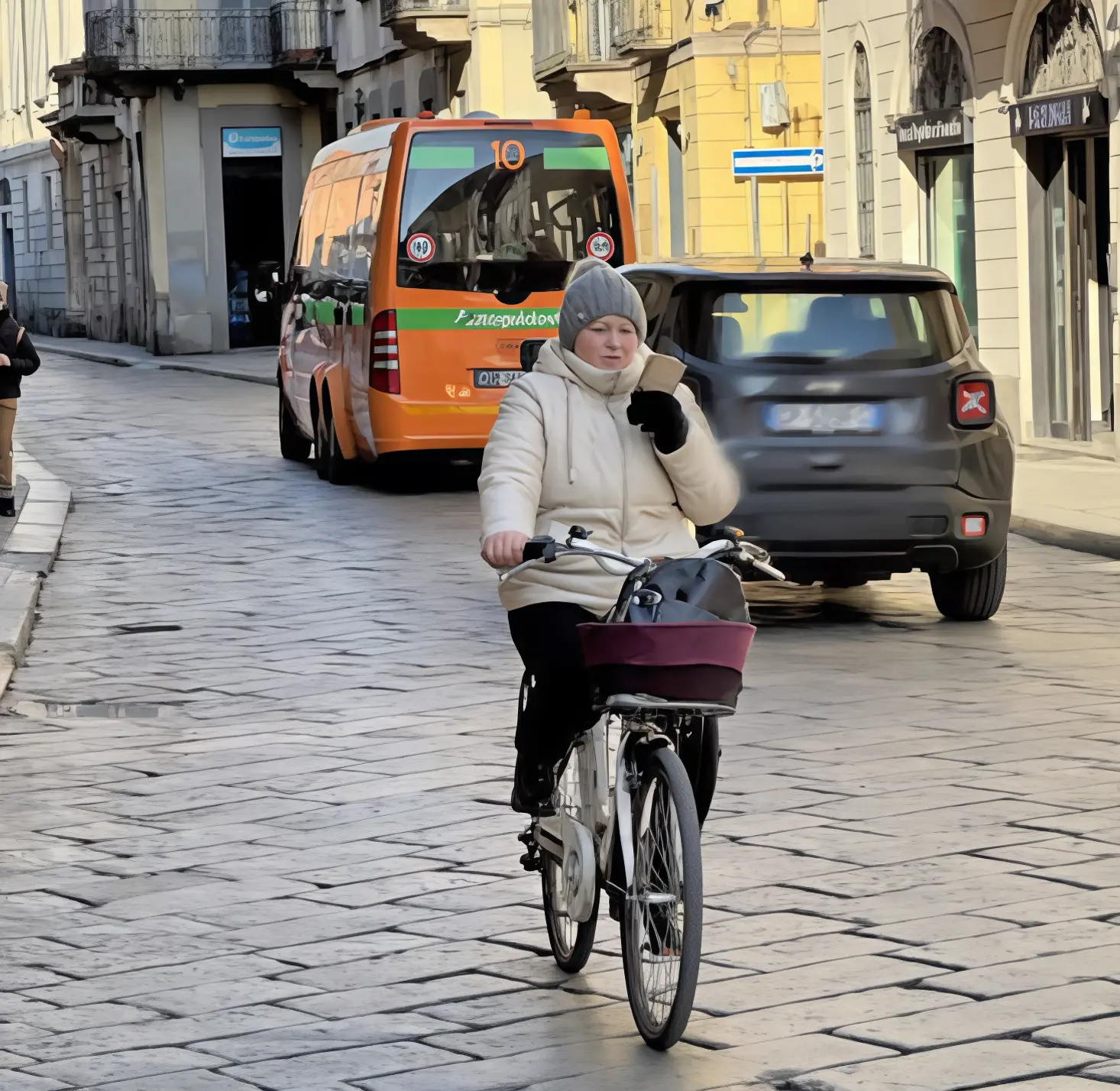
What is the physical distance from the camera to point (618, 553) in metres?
5.13

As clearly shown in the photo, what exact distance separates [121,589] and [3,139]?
60.3 m

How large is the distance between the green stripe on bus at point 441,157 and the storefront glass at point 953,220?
6.85 meters

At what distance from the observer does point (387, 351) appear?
18.4 metres

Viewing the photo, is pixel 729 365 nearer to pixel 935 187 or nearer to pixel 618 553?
pixel 618 553

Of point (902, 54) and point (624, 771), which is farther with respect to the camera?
point (902, 54)

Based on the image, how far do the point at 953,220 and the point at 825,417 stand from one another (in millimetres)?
14041

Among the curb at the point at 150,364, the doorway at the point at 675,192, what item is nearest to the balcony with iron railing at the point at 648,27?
the doorway at the point at 675,192

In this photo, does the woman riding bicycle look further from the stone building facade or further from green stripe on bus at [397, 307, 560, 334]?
the stone building facade

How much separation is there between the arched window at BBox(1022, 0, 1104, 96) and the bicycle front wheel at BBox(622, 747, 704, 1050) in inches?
660

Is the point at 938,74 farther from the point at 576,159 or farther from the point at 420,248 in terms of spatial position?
the point at 420,248

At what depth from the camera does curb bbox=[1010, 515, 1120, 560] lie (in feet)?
48.1

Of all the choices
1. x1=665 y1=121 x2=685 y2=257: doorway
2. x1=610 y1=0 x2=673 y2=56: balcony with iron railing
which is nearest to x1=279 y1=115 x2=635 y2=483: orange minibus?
x1=610 y1=0 x2=673 y2=56: balcony with iron railing

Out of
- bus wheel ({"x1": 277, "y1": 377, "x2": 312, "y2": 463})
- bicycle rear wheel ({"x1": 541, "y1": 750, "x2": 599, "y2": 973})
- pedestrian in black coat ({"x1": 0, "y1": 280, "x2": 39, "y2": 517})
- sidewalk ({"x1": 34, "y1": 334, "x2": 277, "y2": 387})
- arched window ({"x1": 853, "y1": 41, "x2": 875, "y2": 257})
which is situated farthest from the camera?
sidewalk ({"x1": 34, "y1": 334, "x2": 277, "y2": 387})

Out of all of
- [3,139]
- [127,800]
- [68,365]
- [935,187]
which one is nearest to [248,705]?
[127,800]
